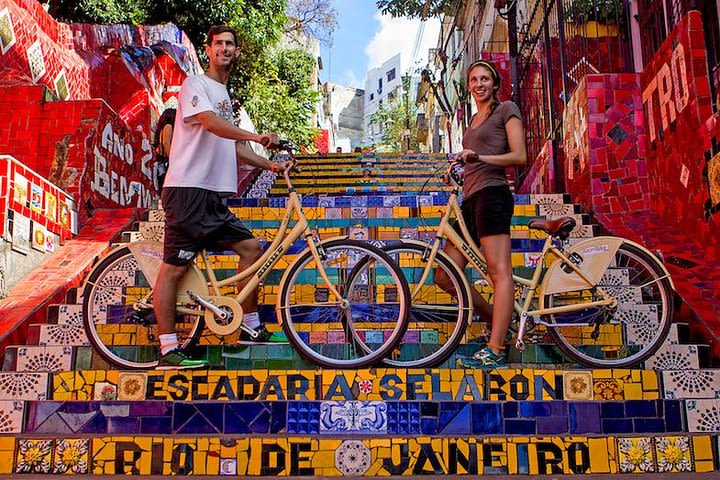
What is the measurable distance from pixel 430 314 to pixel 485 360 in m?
0.49

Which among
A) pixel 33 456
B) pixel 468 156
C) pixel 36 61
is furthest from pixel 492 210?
pixel 36 61

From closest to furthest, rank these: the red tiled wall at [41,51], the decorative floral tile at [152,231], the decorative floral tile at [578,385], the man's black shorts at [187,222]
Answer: the decorative floral tile at [578,385] < the man's black shorts at [187,222] < the decorative floral tile at [152,231] < the red tiled wall at [41,51]

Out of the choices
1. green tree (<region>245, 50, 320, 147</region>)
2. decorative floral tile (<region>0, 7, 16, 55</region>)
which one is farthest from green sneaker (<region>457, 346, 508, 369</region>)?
green tree (<region>245, 50, 320, 147</region>)

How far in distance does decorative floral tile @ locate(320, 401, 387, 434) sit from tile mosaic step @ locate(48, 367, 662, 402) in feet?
0.47

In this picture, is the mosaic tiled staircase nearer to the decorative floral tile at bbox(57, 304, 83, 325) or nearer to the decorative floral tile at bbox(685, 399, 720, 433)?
the decorative floral tile at bbox(685, 399, 720, 433)

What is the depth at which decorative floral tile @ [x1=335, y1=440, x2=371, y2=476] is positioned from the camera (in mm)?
3363

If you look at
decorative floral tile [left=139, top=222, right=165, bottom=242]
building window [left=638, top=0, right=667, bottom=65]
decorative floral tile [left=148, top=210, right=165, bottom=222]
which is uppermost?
building window [left=638, top=0, right=667, bottom=65]

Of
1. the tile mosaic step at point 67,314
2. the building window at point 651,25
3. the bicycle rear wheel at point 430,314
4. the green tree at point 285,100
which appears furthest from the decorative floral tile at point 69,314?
the green tree at point 285,100

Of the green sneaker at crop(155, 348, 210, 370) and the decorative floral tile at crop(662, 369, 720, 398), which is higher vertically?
the green sneaker at crop(155, 348, 210, 370)

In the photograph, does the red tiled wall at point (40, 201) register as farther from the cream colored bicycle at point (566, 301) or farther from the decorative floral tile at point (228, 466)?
the cream colored bicycle at point (566, 301)

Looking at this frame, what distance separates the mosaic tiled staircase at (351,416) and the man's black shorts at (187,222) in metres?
0.63

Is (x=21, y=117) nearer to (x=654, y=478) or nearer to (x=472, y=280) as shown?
(x=472, y=280)

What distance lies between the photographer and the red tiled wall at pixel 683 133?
5.07 m

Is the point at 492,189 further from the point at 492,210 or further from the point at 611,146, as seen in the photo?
the point at 611,146
